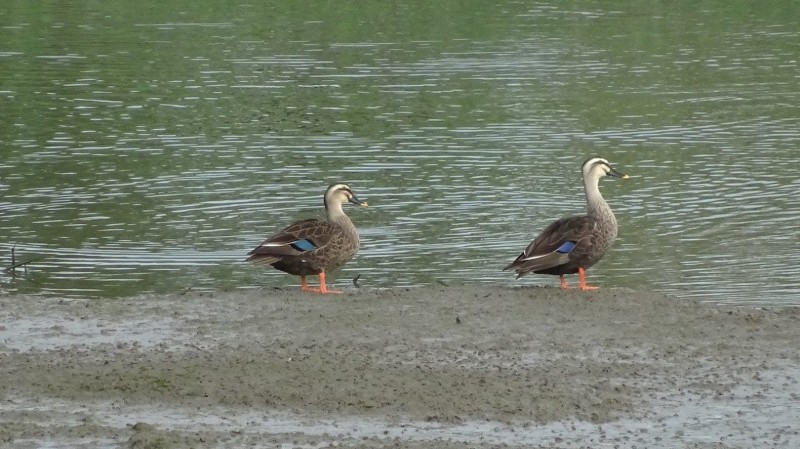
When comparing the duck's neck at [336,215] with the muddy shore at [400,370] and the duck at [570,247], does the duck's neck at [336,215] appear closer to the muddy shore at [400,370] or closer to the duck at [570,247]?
the muddy shore at [400,370]

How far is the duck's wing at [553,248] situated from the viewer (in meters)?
12.8

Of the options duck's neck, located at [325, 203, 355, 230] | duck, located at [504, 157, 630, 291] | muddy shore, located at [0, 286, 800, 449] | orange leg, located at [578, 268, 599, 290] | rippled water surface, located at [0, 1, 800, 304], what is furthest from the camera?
rippled water surface, located at [0, 1, 800, 304]

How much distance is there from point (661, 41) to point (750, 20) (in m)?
4.67

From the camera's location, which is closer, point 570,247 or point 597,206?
point 570,247

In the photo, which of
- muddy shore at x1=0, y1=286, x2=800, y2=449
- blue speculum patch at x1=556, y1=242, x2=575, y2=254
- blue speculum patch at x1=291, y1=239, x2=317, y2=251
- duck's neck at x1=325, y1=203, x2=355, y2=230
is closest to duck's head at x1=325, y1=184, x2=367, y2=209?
duck's neck at x1=325, y1=203, x2=355, y2=230

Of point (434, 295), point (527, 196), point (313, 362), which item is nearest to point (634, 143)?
point (527, 196)

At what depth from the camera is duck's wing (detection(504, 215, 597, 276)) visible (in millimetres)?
12812

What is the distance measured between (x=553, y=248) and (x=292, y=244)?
6.95ft

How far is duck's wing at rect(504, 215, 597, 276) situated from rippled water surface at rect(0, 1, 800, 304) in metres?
1.17

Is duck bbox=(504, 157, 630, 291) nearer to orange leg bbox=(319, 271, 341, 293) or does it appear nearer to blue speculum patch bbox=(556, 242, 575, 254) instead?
blue speculum patch bbox=(556, 242, 575, 254)

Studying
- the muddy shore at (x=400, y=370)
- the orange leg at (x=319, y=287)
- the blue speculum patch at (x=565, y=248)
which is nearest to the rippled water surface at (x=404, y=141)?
the orange leg at (x=319, y=287)

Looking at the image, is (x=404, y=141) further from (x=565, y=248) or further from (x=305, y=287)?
(x=565, y=248)

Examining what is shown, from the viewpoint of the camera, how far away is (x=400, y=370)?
9.92 meters

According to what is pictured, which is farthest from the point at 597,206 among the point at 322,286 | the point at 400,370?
the point at 400,370
